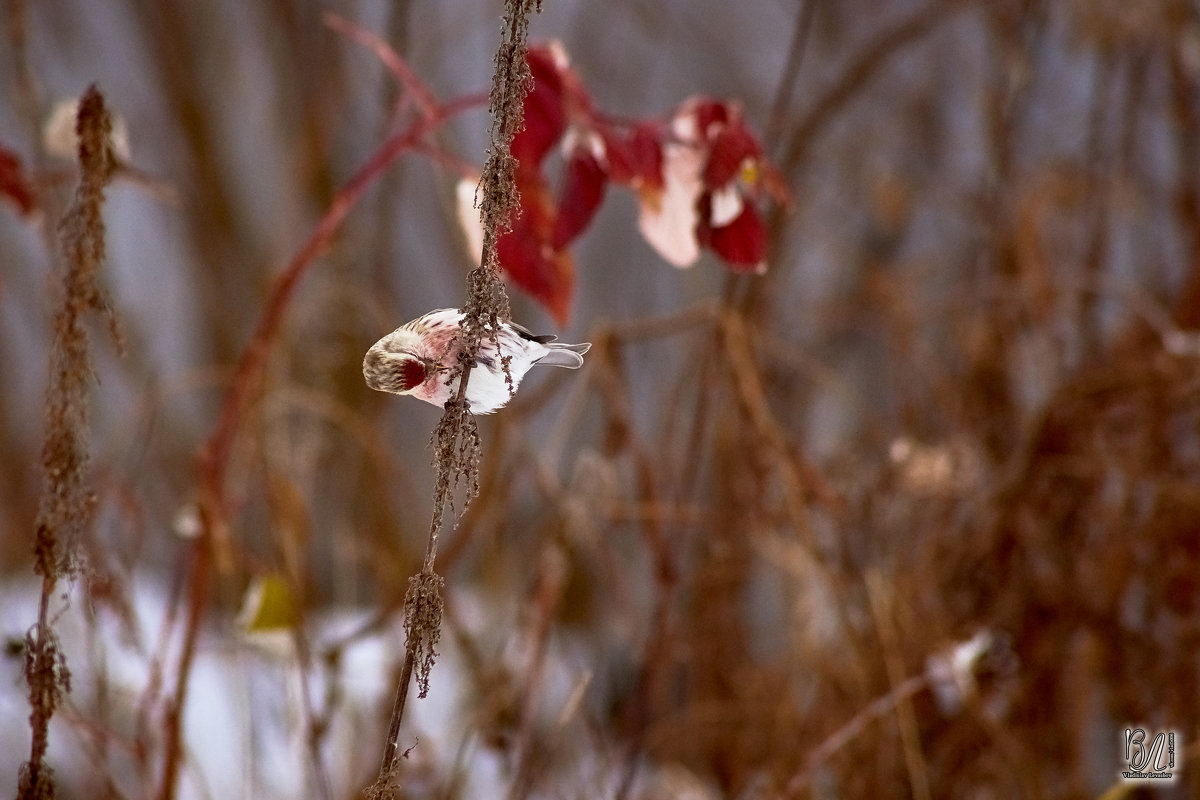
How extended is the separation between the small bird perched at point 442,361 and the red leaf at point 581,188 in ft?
0.28

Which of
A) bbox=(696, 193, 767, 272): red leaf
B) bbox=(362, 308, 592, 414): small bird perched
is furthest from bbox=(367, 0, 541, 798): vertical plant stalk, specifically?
bbox=(696, 193, 767, 272): red leaf

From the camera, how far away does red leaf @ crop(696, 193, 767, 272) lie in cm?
25

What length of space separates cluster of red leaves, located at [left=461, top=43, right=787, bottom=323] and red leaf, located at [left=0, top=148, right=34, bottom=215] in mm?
132

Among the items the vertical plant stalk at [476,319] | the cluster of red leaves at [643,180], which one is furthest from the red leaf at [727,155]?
the vertical plant stalk at [476,319]

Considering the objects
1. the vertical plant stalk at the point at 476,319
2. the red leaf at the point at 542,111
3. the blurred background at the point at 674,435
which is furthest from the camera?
the blurred background at the point at 674,435

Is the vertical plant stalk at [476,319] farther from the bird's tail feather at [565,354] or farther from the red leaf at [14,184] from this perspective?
the red leaf at [14,184]

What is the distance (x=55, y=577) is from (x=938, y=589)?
1.48ft

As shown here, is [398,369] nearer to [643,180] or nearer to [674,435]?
[643,180]

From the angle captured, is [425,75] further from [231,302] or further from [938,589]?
[938,589]

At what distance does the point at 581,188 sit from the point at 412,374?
10 cm

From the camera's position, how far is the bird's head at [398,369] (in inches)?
6.3

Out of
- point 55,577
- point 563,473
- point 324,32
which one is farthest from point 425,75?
point 55,577

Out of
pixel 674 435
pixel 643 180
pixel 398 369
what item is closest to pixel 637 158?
pixel 643 180

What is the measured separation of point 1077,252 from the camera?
2.35ft
